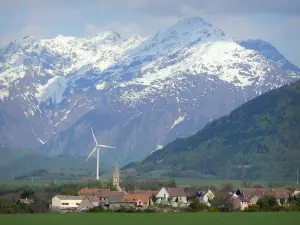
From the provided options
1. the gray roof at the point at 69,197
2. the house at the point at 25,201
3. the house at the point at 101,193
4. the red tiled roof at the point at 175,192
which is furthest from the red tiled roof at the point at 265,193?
the house at the point at 25,201

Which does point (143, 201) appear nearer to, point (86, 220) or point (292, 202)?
point (292, 202)

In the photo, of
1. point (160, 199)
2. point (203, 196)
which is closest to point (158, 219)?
point (160, 199)

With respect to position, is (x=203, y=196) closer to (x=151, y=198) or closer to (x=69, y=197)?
(x=151, y=198)

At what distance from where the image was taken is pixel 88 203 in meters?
179

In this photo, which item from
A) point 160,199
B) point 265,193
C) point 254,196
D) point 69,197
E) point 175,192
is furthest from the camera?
point 175,192

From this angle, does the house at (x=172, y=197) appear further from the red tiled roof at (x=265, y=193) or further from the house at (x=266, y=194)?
the red tiled roof at (x=265, y=193)

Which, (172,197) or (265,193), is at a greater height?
(265,193)

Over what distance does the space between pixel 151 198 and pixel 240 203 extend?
49.7 ft

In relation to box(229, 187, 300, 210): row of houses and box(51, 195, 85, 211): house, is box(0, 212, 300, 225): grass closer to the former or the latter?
box(229, 187, 300, 210): row of houses

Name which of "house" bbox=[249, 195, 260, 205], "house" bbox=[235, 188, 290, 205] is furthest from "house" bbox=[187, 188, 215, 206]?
"house" bbox=[249, 195, 260, 205]

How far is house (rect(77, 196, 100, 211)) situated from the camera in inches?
6886

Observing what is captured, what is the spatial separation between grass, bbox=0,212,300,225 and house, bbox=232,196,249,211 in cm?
2544

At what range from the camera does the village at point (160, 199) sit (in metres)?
172

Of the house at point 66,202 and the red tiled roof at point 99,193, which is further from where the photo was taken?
the red tiled roof at point 99,193
